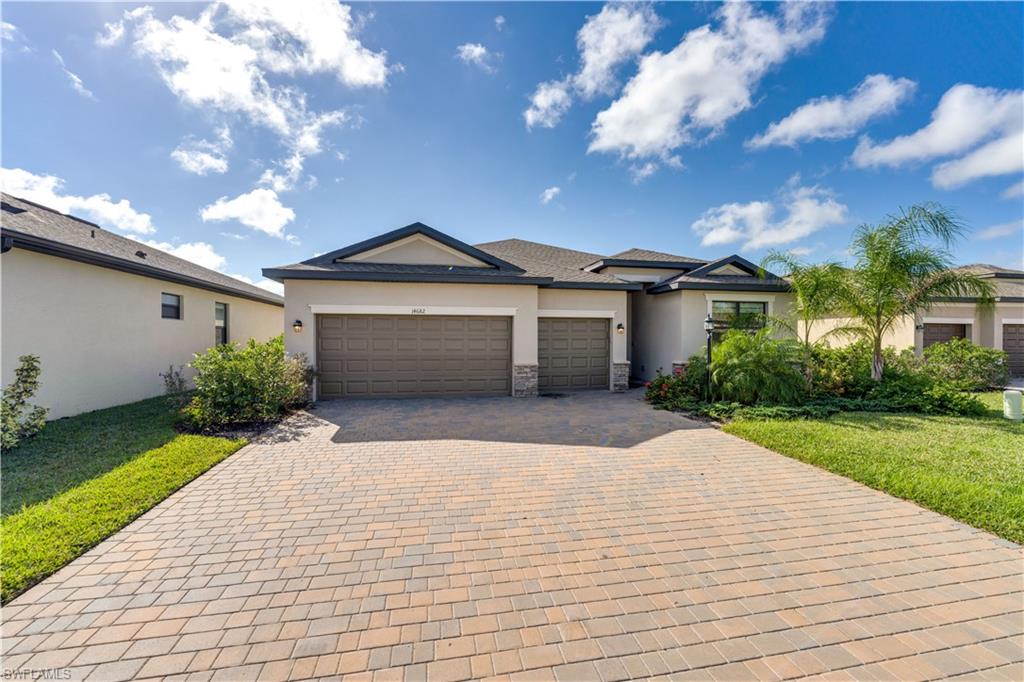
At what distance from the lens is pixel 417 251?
11.5 m

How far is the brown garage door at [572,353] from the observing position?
1211cm

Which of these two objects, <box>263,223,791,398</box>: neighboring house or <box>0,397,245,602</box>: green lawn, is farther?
<box>263,223,791,398</box>: neighboring house

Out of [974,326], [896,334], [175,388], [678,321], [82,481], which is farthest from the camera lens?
[974,326]

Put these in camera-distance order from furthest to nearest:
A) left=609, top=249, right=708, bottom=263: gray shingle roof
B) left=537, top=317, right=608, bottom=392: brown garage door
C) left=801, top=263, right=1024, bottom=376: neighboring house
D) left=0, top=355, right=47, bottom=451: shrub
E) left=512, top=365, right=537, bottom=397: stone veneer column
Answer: left=609, top=249, right=708, bottom=263: gray shingle roof
left=801, top=263, right=1024, bottom=376: neighboring house
left=537, top=317, right=608, bottom=392: brown garage door
left=512, top=365, right=537, bottom=397: stone veneer column
left=0, top=355, right=47, bottom=451: shrub

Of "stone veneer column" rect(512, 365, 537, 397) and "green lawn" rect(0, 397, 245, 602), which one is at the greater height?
"stone veneer column" rect(512, 365, 537, 397)

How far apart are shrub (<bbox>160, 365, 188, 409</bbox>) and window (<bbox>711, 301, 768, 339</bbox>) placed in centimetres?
1541

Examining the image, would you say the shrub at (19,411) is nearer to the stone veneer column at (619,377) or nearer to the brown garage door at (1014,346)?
the stone veneer column at (619,377)

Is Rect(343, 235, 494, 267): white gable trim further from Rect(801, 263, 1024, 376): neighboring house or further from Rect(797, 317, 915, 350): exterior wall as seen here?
Rect(801, 263, 1024, 376): neighboring house

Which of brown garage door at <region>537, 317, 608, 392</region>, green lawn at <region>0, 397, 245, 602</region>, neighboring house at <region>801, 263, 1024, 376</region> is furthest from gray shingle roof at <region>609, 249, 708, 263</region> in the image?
green lawn at <region>0, 397, 245, 602</region>

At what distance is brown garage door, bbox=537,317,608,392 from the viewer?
39.7 ft

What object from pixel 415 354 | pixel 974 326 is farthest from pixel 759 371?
pixel 974 326

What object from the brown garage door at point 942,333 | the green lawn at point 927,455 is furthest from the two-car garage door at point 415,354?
the brown garage door at point 942,333

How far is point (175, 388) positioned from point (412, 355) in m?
6.17

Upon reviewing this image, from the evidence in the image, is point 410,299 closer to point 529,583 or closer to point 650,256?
point 529,583
